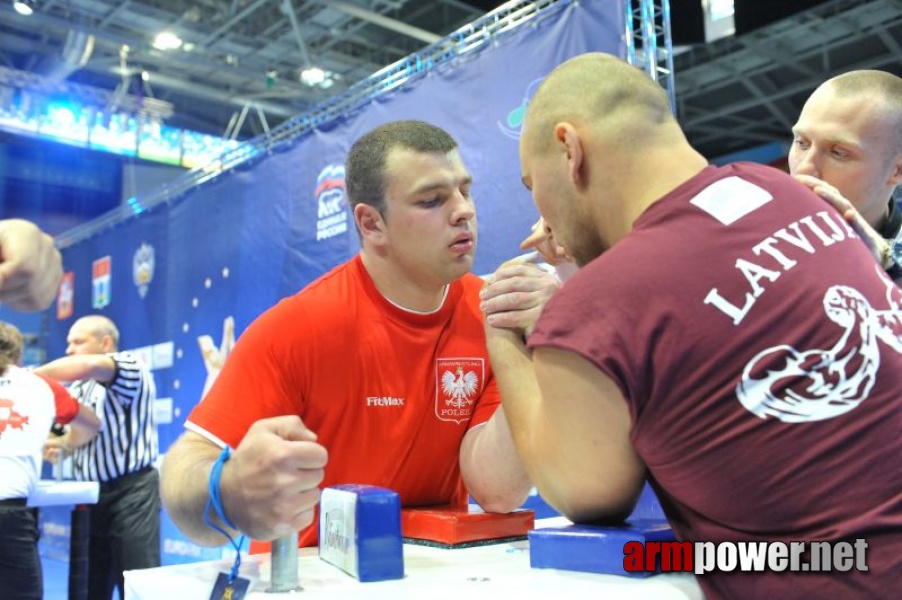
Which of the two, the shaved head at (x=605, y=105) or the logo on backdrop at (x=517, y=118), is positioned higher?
the logo on backdrop at (x=517, y=118)

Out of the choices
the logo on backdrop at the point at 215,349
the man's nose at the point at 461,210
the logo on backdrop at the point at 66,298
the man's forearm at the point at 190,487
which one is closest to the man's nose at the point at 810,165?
Answer: the man's nose at the point at 461,210

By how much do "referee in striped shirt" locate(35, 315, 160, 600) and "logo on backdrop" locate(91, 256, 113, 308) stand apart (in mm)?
2713

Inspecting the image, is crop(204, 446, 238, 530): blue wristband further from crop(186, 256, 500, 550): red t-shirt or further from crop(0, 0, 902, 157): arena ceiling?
crop(0, 0, 902, 157): arena ceiling

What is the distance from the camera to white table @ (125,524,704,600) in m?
0.87

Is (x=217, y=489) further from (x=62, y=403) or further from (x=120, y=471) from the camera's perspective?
(x=120, y=471)

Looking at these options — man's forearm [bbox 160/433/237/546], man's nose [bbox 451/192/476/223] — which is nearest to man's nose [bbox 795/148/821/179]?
man's nose [bbox 451/192/476/223]

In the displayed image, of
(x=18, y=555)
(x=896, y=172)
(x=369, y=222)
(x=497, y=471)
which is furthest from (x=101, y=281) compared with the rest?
(x=896, y=172)

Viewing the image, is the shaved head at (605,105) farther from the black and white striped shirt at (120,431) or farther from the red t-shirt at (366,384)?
the black and white striped shirt at (120,431)

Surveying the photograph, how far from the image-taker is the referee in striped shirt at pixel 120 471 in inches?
166

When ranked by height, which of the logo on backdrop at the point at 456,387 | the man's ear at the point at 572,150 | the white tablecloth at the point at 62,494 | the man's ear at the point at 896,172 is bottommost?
the white tablecloth at the point at 62,494

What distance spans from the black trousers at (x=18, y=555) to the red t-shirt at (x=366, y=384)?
2.51 m

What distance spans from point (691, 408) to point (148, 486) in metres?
4.18

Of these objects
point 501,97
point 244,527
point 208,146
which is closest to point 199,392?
point 501,97

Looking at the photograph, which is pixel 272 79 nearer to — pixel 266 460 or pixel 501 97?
pixel 501 97
